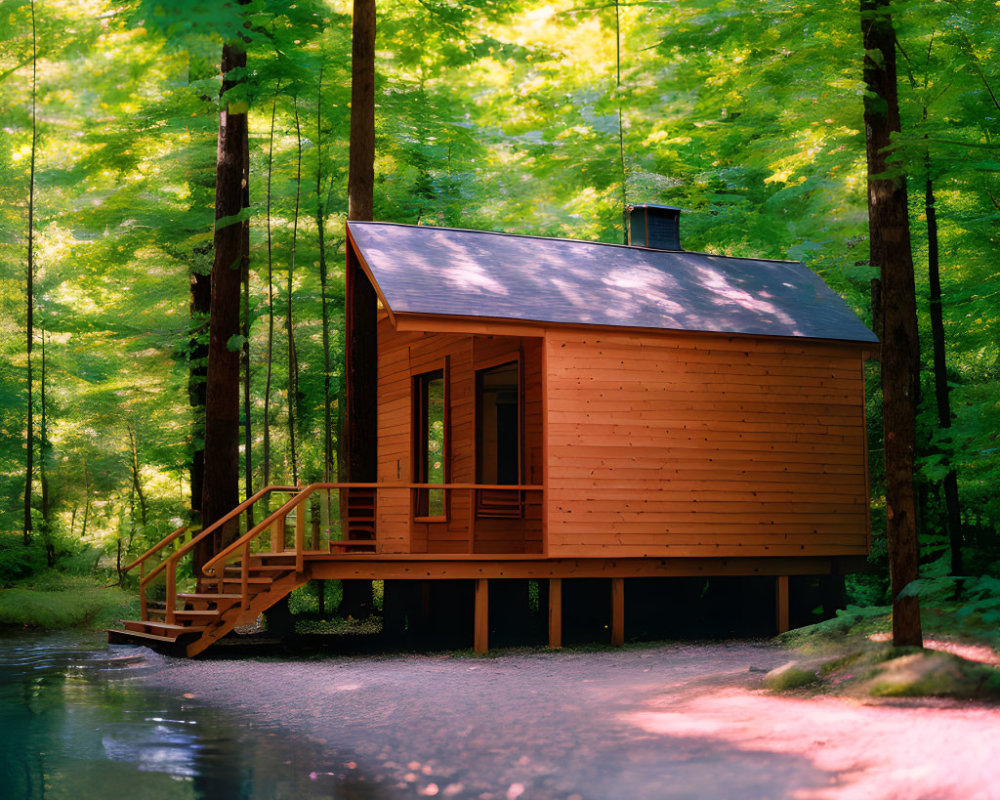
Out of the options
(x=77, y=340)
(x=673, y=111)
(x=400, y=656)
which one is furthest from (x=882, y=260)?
(x=77, y=340)

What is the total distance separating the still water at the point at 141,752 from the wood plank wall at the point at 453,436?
4.47 m

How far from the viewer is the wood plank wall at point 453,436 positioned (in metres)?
13.4

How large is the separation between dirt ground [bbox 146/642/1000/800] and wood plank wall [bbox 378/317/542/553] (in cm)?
260

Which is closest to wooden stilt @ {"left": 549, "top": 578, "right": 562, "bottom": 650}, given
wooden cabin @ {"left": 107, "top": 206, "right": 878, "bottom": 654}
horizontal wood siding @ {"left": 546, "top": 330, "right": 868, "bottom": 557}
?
wooden cabin @ {"left": 107, "top": 206, "right": 878, "bottom": 654}

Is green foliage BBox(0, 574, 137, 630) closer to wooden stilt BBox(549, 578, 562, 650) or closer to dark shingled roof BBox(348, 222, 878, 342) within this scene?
wooden stilt BBox(549, 578, 562, 650)

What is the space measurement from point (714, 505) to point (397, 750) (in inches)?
264

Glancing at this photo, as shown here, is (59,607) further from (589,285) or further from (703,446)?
(703,446)

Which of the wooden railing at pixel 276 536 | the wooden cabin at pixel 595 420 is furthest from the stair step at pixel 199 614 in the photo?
the wooden cabin at pixel 595 420

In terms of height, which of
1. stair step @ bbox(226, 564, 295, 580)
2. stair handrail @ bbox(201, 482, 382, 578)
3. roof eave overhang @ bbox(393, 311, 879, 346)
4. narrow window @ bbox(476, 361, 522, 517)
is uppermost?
roof eave overhang @ bbox(393, 311, 879, 346)

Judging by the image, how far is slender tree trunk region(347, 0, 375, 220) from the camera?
15141 mm

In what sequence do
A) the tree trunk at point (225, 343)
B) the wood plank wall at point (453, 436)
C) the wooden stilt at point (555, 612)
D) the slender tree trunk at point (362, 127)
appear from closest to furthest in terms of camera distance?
the wooden stilt at point (555, 612), the wood plank wall at point (453, 436), the tree trunk at point (225, 343), the slender tree trunk at point (362, 127)

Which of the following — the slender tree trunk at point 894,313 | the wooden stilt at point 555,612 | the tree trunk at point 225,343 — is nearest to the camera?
the slender tree trunk at point 894,313

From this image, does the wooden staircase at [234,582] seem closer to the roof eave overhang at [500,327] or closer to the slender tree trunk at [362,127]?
the roof eave overhang at [500,327]

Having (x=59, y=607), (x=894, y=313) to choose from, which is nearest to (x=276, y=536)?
(x=59, y=607)
